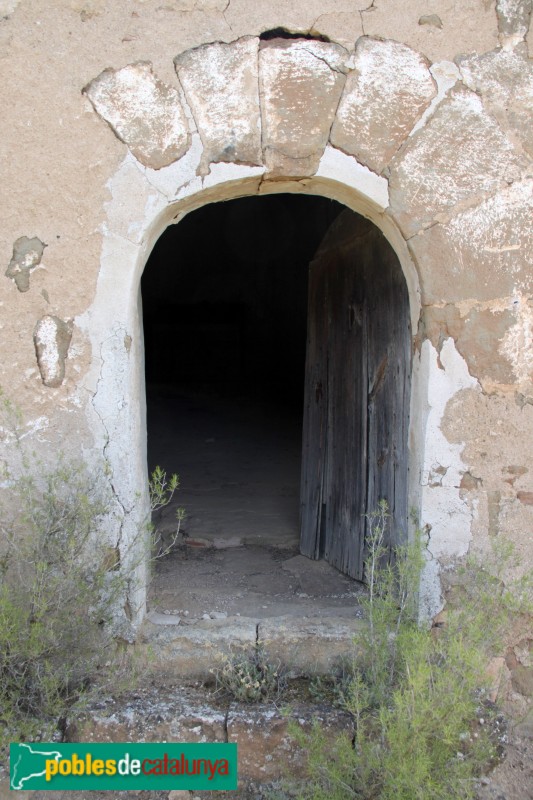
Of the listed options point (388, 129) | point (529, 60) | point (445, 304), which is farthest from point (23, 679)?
point (529, 60)

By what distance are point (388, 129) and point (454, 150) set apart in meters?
0.26

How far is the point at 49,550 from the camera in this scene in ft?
7.86

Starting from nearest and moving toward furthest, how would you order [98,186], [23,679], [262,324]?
[23,679] < [98,186] < [262,324]

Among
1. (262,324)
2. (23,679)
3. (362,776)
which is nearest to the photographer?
(362,776)

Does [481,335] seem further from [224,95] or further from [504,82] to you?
[224,95]

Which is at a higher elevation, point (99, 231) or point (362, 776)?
point (99, 231)

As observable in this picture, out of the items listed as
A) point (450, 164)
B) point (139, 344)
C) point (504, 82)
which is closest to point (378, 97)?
point (450, 164)

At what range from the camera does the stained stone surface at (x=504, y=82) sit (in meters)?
2.58

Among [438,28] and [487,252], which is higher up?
[438,28]

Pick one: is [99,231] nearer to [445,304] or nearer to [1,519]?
[1,519]

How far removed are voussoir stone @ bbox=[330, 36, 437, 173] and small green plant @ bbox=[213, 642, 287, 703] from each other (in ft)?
6.30

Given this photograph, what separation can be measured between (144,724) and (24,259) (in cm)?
169

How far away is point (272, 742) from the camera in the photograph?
2.40 metres

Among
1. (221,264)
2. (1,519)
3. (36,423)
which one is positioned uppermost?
(221,264)
